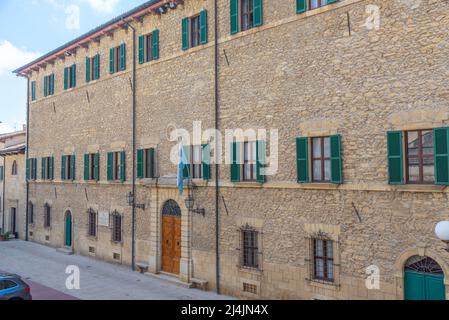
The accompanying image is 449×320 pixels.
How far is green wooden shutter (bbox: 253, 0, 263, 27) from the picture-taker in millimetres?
14477

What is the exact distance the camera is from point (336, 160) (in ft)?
Answer: 40.3

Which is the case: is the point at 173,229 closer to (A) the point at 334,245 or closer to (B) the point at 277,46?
(A) the point at 334,245

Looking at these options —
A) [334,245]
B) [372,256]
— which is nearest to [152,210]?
[334,245]

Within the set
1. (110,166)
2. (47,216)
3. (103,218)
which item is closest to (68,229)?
(47,216)

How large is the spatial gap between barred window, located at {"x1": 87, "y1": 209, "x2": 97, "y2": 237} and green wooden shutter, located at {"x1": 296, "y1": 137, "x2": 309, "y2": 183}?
544 inches

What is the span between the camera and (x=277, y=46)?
46.2 ft

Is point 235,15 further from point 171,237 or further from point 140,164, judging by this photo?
point 171,237

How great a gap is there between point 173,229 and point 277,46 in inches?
354

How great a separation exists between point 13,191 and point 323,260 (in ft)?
89.4

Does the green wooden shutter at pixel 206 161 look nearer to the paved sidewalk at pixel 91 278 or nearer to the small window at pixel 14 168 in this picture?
the paved sidewalk at pixel 91 278

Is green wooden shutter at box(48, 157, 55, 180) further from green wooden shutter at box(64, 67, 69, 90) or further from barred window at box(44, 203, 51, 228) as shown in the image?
green wooden shutter at box(64, 67, 69, 90)

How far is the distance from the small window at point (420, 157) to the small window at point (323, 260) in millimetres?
3280

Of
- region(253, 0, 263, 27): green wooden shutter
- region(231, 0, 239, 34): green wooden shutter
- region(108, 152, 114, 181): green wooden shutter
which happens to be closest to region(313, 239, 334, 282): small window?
region(253, 0, 263, 27): green wooden shutter

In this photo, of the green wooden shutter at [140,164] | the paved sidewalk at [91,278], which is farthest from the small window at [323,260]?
the green wooden shutter at [140,164]
